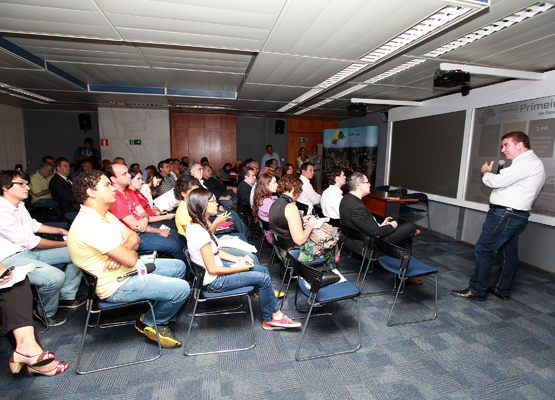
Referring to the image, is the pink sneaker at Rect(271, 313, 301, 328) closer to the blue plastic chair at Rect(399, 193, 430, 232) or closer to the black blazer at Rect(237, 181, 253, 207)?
the black blazer at Rect(237, 181, 253, 207)

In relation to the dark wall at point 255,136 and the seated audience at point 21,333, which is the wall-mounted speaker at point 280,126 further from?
the seated audience at point 21,333

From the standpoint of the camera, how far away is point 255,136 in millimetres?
10484

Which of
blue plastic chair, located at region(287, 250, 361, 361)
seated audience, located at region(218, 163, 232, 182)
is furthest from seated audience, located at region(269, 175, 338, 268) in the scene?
seated audience, located at region(218, 163, 232, 182)

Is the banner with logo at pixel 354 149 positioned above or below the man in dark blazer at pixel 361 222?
above

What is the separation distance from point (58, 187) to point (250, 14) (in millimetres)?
4576

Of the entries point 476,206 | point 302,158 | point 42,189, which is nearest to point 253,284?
point 476,206

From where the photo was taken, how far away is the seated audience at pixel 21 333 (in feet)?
6.50

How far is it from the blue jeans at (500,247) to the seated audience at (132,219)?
11.4 feet

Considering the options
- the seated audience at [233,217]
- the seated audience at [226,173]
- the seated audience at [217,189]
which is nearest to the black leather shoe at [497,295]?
the seated audience at [233,217]

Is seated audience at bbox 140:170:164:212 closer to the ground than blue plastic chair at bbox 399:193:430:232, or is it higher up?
higher up

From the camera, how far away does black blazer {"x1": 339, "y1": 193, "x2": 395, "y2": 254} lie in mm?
3166

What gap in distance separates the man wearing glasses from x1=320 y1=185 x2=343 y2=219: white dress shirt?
3191 mm

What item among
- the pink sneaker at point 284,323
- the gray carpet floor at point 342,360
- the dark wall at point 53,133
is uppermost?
the dark wall at point 53,133

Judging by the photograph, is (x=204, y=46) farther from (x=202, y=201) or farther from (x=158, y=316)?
(x=158, y=316)
